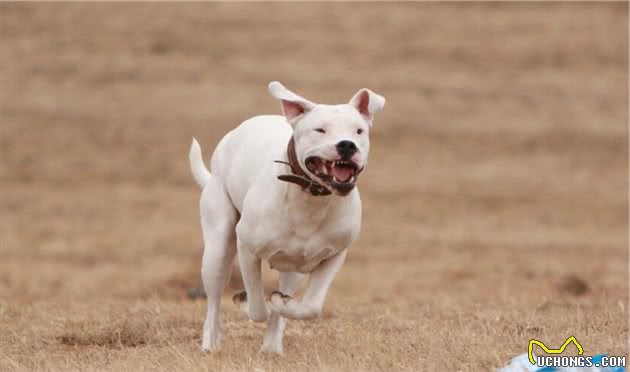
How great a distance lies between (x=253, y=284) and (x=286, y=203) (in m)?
0.86

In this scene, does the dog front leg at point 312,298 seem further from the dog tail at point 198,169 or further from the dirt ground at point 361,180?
the dog tail at point 198,169

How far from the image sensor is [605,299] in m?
12.7

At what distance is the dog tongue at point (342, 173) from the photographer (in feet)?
24.4

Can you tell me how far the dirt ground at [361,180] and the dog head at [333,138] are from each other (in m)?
1.31

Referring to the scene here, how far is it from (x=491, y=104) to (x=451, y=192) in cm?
730

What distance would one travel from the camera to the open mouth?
24.3 ft

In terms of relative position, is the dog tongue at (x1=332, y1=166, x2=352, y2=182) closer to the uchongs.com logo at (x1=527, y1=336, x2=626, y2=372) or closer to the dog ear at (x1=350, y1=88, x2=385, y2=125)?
the dog ear at (x1=350, y1=88, x2=385, y2=125)

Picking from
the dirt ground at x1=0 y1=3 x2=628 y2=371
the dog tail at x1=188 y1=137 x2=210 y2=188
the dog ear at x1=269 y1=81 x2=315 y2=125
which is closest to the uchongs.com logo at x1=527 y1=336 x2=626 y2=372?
the dirt ground at x1=0 y1=3 x2=628 y2=371

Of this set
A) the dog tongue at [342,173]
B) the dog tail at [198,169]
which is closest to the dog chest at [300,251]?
the dog tongue at [342,173]

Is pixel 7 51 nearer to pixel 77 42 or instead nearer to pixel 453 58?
pixel 77 42

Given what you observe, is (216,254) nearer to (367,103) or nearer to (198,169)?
(198,169)

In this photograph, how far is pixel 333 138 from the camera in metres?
7.45

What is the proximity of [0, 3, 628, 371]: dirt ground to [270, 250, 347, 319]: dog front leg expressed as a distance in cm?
35

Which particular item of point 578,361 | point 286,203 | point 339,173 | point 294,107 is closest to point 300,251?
point 286,203
